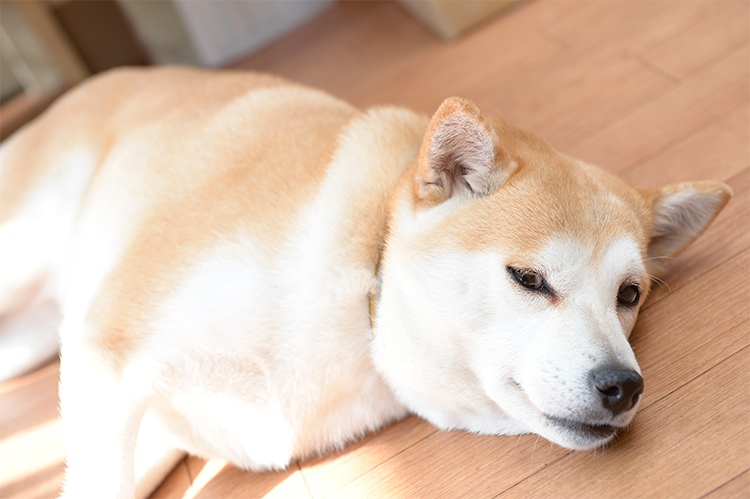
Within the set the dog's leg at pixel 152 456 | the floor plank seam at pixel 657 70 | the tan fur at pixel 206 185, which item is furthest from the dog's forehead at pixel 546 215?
the floor plank seam at pixel 657 70

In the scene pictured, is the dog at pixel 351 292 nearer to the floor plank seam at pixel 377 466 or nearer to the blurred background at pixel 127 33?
the floor plank seam at pixel 377 466

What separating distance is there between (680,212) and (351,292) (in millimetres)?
754

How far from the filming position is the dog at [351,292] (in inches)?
46.8

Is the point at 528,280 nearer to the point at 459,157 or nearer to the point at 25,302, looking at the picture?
Result: the point at 459,157

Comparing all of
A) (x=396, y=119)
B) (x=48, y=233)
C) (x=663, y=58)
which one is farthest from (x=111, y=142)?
(x=663, y=58)

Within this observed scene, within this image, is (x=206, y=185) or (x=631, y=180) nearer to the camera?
(x=206, y=185)

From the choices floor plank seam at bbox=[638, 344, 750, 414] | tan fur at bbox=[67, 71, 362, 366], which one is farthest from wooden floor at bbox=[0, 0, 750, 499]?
tan fur at bbox=[67, 71, 362, 366]

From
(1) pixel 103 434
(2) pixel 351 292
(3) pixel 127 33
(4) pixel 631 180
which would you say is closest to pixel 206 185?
(2) pixel 351 292

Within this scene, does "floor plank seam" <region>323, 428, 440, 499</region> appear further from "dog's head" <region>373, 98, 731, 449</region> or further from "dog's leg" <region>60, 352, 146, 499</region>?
"dog's leg" <region>60, 352, 146, 499</region>

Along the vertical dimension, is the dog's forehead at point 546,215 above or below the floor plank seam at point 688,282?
above

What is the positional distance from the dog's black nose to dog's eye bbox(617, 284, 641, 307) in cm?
22

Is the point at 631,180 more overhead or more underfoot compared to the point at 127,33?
more underfoot

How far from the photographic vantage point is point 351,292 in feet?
4.53

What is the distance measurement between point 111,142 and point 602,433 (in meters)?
1.57
